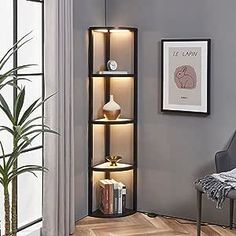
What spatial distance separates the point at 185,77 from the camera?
4781 millimetres

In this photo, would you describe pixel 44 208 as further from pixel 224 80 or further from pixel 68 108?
pixel 224 80

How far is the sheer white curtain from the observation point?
416cm

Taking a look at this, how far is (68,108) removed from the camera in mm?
4379

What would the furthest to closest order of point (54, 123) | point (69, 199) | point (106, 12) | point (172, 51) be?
point (106, 12)
point (172, 51)
point (69, 199)
point (54, 123)

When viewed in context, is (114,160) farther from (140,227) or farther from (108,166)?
(140,227)

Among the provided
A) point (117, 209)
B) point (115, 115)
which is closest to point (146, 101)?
point (115, 115)

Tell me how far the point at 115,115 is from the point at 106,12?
1.04m

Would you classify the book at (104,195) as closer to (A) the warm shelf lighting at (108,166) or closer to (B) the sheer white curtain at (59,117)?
(A) the warm shelf lighting at (108,166)

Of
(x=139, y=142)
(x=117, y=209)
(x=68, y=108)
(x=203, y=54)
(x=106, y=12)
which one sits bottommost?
(x=117, y=209)

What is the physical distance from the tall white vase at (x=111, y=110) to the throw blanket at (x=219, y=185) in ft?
4.02

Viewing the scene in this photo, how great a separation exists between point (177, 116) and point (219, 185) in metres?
1.10

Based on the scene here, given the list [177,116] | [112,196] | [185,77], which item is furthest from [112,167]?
[185,77]

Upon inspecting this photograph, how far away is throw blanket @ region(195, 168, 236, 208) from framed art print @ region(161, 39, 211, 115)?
2.68 feet

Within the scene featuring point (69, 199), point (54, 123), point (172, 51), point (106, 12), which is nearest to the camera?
point (54, 123)
